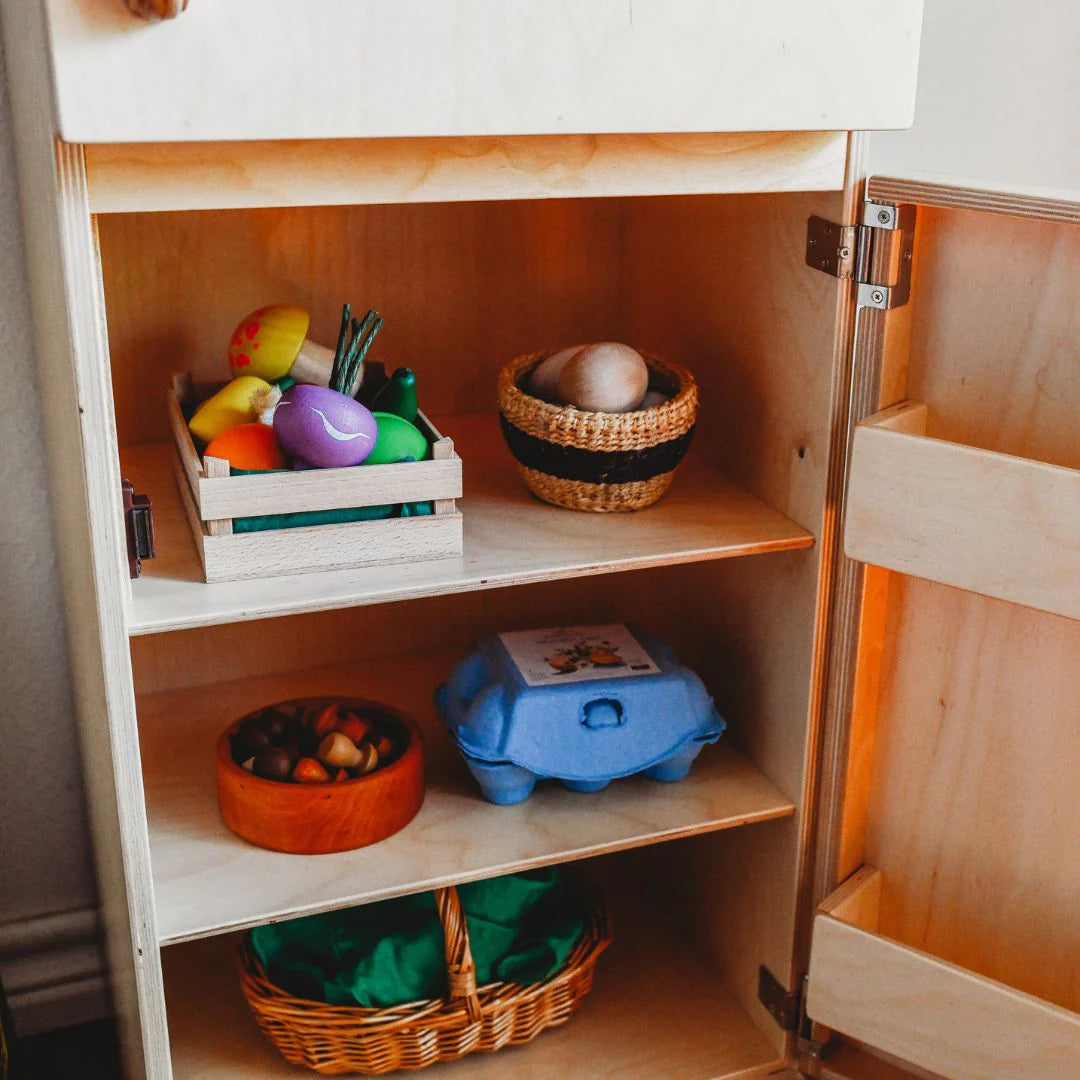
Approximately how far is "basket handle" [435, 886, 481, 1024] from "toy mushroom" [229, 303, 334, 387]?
499 millimetres

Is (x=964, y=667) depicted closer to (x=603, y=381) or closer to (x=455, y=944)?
(x=603, y=381)

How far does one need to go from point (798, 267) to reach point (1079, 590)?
37 cm

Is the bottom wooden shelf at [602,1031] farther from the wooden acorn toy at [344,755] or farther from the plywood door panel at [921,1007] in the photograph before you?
the wooden acorn toy at [344,755]

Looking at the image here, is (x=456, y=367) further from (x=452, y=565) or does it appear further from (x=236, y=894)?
(x=236, y=894)

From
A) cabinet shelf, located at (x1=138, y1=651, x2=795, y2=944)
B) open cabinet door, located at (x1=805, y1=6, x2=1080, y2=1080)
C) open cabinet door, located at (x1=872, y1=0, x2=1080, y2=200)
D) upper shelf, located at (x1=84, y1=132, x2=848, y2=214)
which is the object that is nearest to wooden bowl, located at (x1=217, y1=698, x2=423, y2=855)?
cabinet shelf, located at (x1=138, y1=651, x2=795, y2=944)

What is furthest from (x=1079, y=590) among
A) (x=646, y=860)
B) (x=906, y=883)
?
(x=646, y=860)

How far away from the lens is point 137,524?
1.00m

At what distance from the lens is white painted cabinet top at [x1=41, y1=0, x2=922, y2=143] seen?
80 centimetres

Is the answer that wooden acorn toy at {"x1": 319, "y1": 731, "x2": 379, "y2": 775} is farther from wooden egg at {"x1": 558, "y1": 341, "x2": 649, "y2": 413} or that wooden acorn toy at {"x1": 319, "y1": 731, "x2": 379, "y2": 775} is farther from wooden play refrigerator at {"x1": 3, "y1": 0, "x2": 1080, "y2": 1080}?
wooden egg at {"x1": 558, "y1": 341, "x2": 649, "y2": 413}

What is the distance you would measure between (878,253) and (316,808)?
2.20 feet

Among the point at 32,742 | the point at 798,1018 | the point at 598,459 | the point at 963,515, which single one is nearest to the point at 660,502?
the point at 598,459

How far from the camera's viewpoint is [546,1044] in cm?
139

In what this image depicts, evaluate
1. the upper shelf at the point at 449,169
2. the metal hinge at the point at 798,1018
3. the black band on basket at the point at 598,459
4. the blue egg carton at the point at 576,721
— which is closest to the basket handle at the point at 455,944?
the blue egg carton at the point at 576,721

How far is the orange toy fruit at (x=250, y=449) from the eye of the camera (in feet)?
3.57
